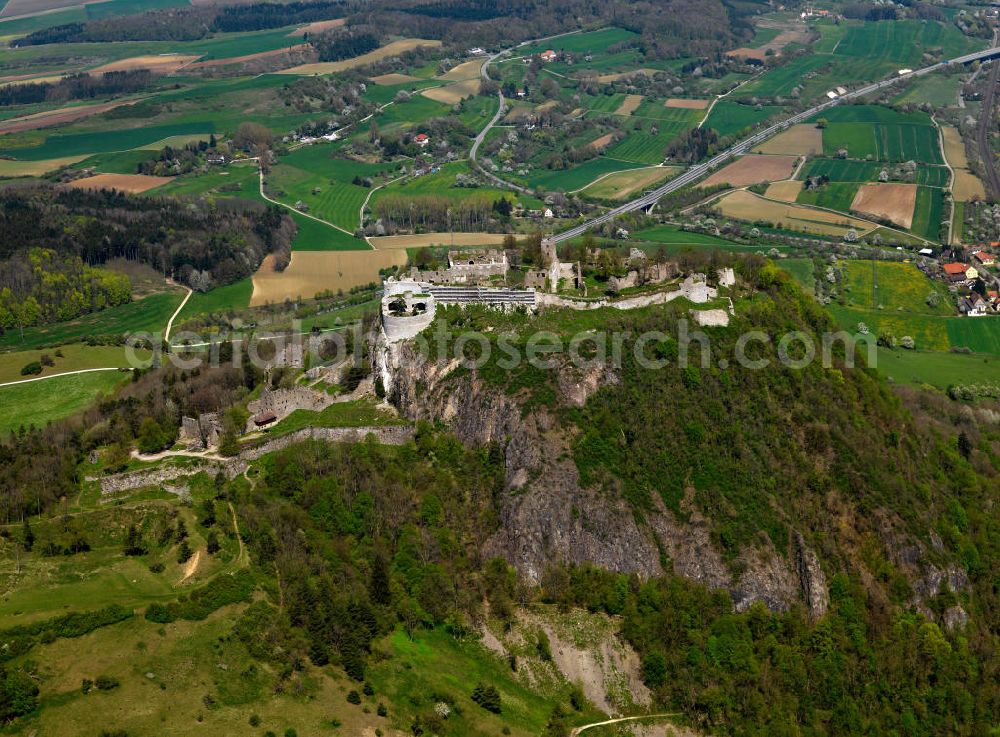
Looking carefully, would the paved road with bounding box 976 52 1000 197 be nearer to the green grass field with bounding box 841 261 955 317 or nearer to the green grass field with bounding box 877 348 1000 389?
the green grass field with bounding box 841 261 955 317

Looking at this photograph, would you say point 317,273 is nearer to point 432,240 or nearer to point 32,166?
point 432,240

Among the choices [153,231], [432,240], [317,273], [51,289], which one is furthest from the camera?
[432,240]

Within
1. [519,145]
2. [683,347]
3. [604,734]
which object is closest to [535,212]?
[519,145]

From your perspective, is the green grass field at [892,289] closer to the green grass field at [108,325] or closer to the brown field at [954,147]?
the brown field at [954,147]

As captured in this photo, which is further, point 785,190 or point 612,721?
point 785,190

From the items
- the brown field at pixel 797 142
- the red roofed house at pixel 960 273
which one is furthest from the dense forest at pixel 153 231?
the brown field at pixel 797 142

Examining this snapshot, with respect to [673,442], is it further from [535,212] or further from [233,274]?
[535,212]

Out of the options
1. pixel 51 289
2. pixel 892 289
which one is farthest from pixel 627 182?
pixel 51 289

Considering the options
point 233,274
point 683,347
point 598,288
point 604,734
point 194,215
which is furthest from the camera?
point 194,215
